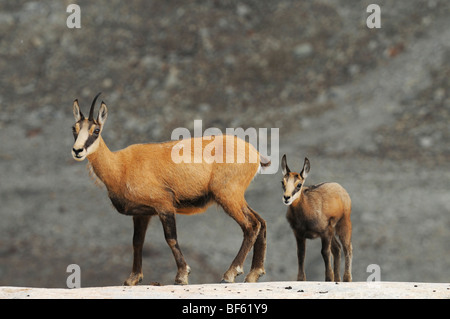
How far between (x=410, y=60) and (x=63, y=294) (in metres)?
21.5

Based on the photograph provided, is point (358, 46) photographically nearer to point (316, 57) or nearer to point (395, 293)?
point (316, 57)

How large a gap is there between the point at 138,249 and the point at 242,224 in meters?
1.65

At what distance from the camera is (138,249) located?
1308 centimetres

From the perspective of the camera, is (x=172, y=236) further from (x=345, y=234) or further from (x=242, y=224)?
(x=345, y=234)

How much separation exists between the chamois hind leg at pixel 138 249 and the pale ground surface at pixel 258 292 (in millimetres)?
1418

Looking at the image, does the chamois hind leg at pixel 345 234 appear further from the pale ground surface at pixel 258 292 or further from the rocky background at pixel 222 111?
the rocky background at pixel 222 111

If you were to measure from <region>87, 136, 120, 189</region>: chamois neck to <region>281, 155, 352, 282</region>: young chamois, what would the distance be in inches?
104

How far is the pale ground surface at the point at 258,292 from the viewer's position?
34.8 ft

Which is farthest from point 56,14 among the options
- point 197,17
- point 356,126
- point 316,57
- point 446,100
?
point 446,100

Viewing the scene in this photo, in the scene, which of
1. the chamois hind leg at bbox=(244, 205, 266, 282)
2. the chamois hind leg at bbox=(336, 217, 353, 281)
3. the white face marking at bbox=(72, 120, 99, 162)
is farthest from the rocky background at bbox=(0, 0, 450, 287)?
the white face marking at bbox=(72, 120, 99, 162)

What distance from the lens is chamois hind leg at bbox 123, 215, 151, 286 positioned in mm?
12930

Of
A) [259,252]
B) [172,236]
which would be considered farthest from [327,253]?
[172,236]

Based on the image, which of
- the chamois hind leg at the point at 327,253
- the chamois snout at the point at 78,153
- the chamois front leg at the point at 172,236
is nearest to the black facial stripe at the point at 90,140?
the chamois snout at the point at 78,153

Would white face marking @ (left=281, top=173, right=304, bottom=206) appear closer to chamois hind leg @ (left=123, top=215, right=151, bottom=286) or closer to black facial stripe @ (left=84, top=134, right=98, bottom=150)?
chamois hind leg @ (left=123, top=215, right=151, bottom=286)
